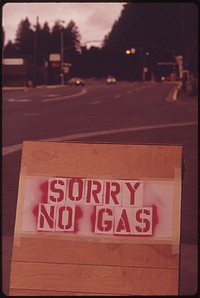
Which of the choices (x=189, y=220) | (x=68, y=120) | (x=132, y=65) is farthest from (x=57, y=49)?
(x=189, y=220)

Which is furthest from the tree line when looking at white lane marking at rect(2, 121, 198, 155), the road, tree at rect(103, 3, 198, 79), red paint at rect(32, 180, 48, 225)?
red paint at rect(32, 180, 48, 225)

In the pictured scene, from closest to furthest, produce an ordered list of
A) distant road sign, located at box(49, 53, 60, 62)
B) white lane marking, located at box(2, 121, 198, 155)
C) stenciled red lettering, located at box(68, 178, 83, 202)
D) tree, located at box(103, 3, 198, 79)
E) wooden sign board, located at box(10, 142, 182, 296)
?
wooden sign board, located at box(10, 142, 182, 296) < stenciled red lettering, located at box(68, 178, 83, 202) < white lane marking, located at box(2, 121, 198, 155) < distant road sign, located at box(49, 53, 60, 62) < tree, located at box(103, 3, 198, 79)

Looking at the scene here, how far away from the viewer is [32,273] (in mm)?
4023

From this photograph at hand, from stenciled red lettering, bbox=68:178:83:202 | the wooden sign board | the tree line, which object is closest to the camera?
the wooden sign board

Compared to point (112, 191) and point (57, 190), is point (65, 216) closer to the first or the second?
point (57, 190)

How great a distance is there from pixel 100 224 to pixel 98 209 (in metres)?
0.09

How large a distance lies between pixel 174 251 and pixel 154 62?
168 meters

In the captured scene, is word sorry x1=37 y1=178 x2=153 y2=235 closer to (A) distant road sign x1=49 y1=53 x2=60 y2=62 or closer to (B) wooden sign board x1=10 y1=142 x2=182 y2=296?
(B) wooden sign board x1=10 y1=142 x2=182 y2=296

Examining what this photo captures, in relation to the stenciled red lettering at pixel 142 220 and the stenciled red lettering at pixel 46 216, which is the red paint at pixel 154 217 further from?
the stenciled red lettering at pixel 46 216

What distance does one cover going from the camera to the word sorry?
4.02 meters

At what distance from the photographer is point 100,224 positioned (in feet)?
13.3

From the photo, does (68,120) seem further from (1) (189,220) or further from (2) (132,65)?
(2) (132,65)

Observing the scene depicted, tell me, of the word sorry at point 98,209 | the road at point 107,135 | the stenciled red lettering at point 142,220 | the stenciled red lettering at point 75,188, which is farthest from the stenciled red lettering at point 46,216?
the road at point 107,135

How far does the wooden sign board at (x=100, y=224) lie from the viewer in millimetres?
3961
